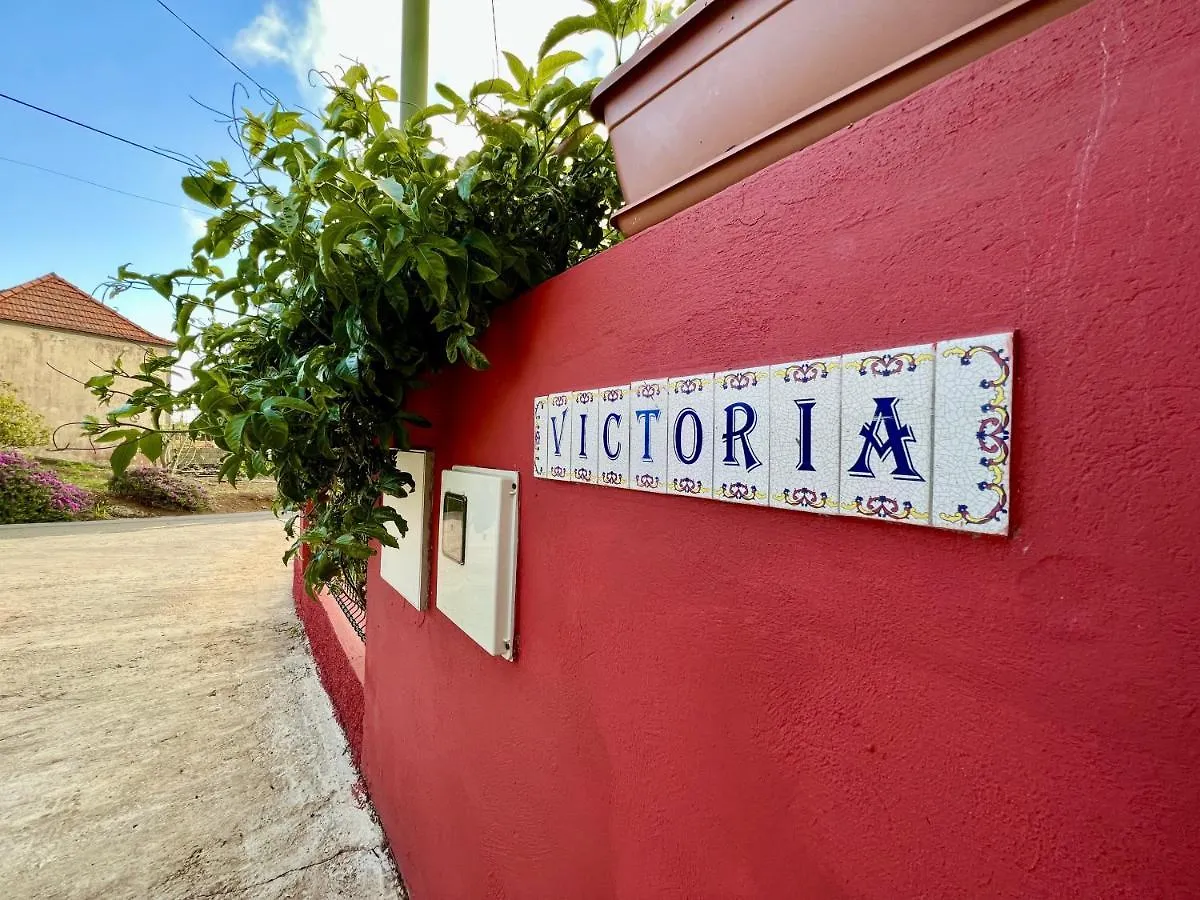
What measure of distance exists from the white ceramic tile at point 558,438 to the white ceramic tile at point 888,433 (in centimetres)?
48

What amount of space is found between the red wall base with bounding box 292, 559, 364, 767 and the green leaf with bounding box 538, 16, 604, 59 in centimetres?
167

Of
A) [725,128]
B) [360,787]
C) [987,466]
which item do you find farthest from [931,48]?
[360,787]

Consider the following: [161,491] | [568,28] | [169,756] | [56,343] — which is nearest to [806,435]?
[568,28]

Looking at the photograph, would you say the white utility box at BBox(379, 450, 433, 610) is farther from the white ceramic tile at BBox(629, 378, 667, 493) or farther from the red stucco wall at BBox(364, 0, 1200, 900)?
the white ceramic tile at BBox(629, 378, 667, 493)

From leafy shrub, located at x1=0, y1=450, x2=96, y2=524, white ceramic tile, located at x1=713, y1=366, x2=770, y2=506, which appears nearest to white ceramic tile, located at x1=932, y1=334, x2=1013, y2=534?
white ceramic tile, located at x1=713, y1=366, x2=770, y2=506

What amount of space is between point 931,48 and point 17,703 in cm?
465

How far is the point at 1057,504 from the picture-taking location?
38 centimetres

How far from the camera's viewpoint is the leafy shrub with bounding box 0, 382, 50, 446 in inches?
372

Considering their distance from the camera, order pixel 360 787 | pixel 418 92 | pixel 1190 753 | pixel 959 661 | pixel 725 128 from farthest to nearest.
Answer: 1. pixel 360 787
2. pixel 418 92
3. pixel 725 128
4. pixel 959 661
5. pixel 1190 753

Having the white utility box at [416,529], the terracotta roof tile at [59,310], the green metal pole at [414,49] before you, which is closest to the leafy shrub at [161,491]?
the terracotta roof tile at [59,310]

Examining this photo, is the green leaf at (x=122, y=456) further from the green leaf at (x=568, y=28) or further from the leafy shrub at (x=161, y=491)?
the leafy shrub at (x=161, y=491)

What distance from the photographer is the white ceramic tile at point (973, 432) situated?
402 mm

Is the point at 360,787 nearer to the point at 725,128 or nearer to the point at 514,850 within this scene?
the point at 514,850

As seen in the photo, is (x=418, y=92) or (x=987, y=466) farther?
(x=418, y=92)
